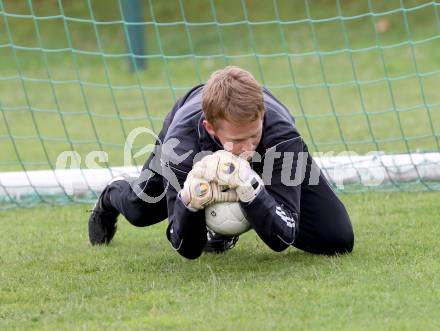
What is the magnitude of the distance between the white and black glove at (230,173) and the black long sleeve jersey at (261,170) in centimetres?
10

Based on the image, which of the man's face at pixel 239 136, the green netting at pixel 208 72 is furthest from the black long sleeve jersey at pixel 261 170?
the green netting at pixel 208 72

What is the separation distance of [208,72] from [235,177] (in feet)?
26.5

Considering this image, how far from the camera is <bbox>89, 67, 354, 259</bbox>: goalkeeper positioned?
3609mm

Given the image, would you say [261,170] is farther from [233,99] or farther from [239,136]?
[233,99]

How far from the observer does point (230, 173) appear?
357 centimetres

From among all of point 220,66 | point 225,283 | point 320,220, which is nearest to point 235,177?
point 225,283

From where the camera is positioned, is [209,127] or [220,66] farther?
[220,66]

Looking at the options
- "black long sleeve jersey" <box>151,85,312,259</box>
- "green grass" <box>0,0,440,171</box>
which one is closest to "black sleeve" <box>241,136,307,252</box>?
"black long sleeve jersey" <box>151,85,312,259</box>

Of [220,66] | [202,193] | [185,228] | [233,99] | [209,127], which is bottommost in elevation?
[220,66]

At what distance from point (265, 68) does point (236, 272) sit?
7622 millimetres

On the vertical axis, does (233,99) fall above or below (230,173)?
above

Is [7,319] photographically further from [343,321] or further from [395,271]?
[395,271]

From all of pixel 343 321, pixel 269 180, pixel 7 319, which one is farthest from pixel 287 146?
pixel 7 319

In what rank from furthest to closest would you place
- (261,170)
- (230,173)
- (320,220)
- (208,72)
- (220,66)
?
(220,66)
(208,72)
(320,220)
(261,170)
(230,173)
